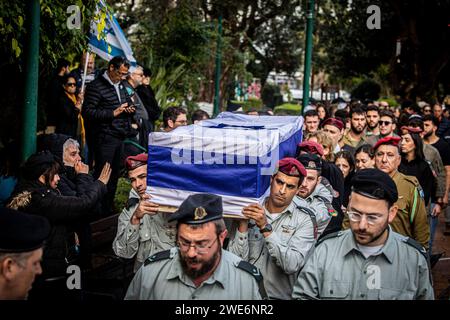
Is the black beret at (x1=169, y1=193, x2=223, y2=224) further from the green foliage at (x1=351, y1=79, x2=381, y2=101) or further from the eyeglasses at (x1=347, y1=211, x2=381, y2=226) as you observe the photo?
the green foliage at (x1=351, y1=79, x2=381, y2=101)

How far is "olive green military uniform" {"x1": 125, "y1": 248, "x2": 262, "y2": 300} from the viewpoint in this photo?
4.01m

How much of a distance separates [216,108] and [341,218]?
1063cm

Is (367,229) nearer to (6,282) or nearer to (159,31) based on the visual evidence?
(6,282)

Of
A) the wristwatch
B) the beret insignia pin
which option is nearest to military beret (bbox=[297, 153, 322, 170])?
the wristwatch

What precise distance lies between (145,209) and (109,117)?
3.75 m

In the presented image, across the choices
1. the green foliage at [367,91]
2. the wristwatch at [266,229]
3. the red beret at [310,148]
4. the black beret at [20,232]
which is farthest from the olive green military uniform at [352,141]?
the green foliage at [367,91]

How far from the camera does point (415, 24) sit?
27.4 metres

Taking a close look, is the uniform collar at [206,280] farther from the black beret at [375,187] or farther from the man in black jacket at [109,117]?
the man in black jacket at [109,117]

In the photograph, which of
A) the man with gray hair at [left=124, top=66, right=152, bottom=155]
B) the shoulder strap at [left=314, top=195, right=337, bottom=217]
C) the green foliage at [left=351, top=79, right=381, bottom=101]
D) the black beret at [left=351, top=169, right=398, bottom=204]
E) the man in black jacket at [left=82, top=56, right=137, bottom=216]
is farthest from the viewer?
the green foliage at [left=351, top=79, right=381, bottom=101]

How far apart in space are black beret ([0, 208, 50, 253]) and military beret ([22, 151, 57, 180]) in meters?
1.76

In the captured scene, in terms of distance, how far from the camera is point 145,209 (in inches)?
198

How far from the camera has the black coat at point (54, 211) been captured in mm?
5172

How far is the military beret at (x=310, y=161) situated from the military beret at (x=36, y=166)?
2266mm
